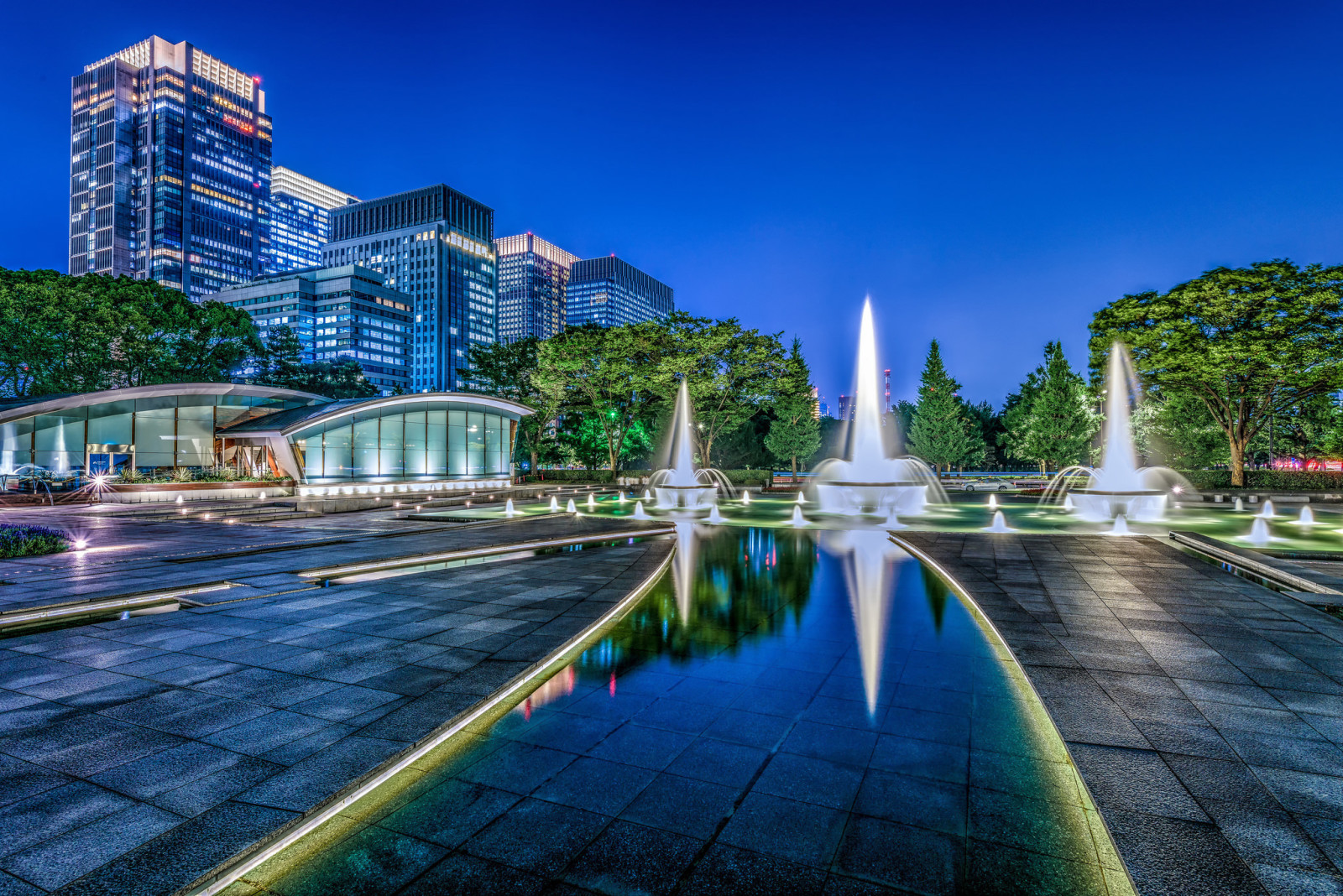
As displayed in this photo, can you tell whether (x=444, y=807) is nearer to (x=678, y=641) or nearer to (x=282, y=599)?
(x=678, y=641)

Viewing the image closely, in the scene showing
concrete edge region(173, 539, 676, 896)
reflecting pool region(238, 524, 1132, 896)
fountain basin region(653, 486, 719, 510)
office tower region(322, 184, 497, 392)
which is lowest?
reflecting pool region(238, 524, 1132, 896)

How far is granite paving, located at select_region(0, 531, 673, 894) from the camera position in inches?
123

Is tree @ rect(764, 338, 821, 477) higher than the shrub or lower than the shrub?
higher

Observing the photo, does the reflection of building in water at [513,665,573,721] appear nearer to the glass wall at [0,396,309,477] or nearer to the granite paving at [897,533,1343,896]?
the granite paving at [897,533,1343,896]

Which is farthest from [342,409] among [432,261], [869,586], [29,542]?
[432,261]

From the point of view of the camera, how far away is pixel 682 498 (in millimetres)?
28594

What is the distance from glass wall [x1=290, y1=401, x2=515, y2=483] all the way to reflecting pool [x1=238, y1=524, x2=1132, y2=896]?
32.8 meters

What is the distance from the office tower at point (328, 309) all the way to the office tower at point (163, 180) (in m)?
23.2

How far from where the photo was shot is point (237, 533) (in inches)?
651

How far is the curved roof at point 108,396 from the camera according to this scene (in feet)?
99.5

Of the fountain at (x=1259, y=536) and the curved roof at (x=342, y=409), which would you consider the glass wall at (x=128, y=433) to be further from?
the fountain at (x=1259, y=536)

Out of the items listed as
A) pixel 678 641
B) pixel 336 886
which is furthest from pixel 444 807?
pixel 678 641

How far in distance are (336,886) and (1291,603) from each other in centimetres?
1093

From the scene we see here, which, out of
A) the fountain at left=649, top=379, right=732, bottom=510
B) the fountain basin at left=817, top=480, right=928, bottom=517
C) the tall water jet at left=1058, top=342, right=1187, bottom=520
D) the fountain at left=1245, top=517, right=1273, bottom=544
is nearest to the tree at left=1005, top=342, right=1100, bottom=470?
the tall water jet at left=1058, top=342, right=1187, bottom=520
